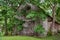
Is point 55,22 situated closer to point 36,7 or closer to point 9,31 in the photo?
point 36,7

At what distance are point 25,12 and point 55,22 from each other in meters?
1.68

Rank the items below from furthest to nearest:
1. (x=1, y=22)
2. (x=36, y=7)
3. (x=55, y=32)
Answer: (x=1, y=22) → (x=55, y=32) → (x=36, y=7)

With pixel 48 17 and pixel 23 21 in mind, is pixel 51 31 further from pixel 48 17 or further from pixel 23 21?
pixel 23 21

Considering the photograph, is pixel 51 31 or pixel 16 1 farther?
pixel 51 31

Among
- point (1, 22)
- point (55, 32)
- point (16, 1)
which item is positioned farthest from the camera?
point (1, 22)

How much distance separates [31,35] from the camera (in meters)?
8.56

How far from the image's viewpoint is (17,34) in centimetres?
871

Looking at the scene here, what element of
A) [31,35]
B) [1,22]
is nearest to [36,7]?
[31,35]

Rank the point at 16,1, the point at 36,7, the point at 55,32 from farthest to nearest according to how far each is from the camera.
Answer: the point at 55,32 → the point at 36,7 → the point at 16,1

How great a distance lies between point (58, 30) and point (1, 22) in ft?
9.78

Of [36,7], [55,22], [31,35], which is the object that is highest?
[36,7]

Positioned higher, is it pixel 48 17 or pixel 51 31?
pixel 48 17

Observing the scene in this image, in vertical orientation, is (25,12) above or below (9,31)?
above

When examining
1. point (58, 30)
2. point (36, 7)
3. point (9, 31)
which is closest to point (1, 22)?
point (9, 31)
